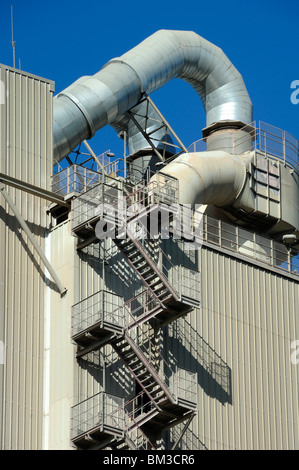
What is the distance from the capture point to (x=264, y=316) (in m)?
65.7

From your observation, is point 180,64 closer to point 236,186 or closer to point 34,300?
point 236,186

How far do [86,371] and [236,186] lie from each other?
15.6 metres

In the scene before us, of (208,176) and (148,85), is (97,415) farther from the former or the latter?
(148,85)

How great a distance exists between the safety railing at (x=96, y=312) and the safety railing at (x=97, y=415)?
269 cm

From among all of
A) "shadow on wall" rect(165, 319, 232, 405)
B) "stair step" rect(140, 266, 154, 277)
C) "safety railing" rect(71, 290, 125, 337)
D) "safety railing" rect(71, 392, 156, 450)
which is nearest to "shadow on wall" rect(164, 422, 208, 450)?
"safety railing" rect(71, 392, 156, 450)

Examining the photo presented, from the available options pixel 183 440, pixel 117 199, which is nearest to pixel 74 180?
pixel 117 199

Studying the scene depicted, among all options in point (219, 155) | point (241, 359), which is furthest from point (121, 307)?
point (219, 155)

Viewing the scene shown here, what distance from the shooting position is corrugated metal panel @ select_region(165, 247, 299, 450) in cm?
6159

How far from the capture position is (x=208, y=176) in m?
68.3

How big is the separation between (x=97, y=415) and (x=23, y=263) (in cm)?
701

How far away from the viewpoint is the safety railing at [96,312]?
57906mm

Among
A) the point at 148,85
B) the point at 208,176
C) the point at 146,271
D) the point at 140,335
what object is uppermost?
the point at 148,85

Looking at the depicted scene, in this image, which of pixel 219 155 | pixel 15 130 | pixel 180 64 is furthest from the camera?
pixel 180 64

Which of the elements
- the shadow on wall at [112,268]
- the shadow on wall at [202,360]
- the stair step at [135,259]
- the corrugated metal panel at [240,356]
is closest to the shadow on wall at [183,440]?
the corrugated metal panel at [240,356]
